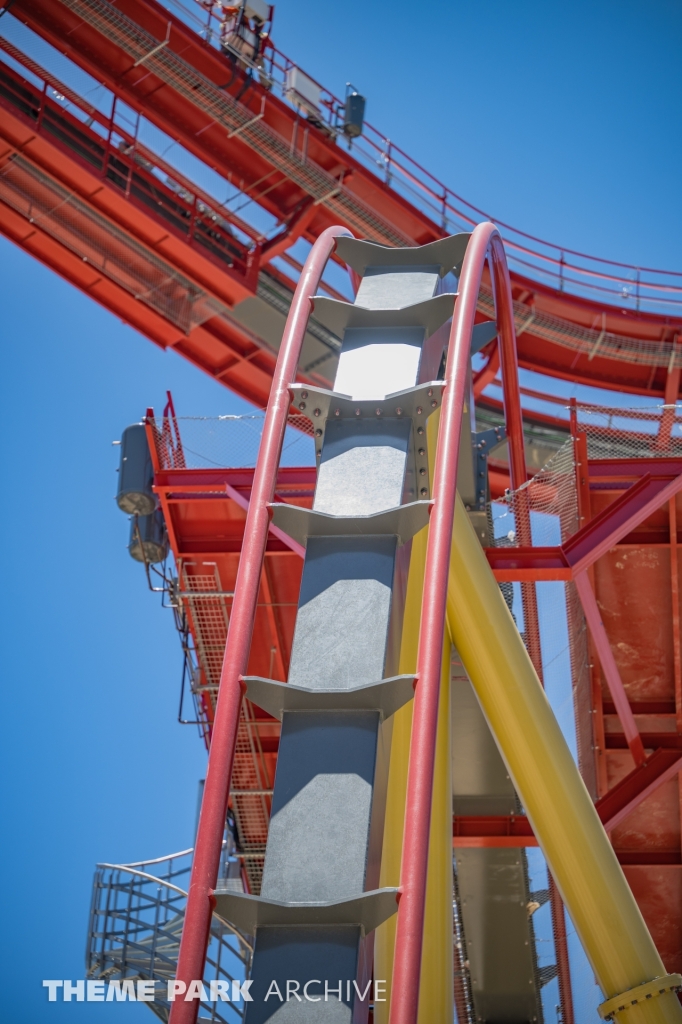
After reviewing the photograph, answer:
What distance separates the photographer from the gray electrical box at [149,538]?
49.4ft

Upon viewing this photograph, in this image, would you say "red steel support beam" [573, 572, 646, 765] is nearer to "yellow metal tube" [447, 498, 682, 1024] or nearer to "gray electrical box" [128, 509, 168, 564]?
"yellow metal tube" [447, 498, 682, 1024]

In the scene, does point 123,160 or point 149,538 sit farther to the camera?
point 123,160

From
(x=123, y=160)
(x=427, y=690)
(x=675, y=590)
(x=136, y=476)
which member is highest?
(x=123, y=160)

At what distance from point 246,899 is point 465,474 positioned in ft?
15.8

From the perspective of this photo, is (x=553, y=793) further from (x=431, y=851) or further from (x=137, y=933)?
(x=137, y=933)

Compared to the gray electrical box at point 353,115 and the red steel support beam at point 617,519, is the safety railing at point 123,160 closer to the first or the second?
the gray electrical box at point 353,115

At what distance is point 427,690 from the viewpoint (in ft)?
17.8

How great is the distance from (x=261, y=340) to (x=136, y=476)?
7048mm

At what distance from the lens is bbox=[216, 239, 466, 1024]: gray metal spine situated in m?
5.26

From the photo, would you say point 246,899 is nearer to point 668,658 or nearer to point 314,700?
point 314,700

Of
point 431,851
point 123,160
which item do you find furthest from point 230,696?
point 123,160

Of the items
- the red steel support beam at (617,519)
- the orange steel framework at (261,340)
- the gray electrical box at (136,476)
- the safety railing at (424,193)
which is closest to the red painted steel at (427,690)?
the orange steel framework at (261,340)

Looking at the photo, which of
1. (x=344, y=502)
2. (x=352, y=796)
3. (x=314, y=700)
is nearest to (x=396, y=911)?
(x=352, y=796)

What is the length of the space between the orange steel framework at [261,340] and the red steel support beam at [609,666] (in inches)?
1.0
